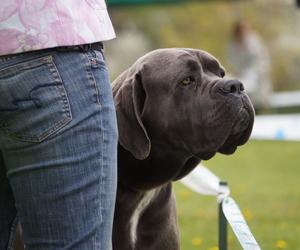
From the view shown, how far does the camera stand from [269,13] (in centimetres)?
2998

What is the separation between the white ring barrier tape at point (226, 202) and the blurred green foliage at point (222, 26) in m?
23.2

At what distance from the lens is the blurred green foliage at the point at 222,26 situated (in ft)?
91.0

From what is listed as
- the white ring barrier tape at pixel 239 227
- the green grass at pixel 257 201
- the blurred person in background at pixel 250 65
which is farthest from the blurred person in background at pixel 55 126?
the blurred person in background at pixel 250 65

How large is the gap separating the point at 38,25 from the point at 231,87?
1305 millimetres

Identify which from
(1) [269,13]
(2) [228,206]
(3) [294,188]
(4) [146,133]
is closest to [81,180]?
(4) [146,133]

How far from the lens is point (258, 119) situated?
12688mm

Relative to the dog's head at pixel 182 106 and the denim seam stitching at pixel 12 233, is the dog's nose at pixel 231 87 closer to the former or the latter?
the dog's head at pixel 182 106

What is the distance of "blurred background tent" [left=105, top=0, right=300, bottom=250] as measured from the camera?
7.00 metres

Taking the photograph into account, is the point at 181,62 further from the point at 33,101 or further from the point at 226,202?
the point at 33,101

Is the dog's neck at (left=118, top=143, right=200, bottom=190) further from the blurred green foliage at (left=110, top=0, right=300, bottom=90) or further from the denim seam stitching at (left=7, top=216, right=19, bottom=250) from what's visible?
the blurred green foliage at (left=110, top=0, right=300, bottom=90)

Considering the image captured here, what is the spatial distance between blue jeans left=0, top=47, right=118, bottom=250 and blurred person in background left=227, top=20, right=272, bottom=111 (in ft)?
59.0

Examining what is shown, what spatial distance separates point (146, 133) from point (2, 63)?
135 centimetres

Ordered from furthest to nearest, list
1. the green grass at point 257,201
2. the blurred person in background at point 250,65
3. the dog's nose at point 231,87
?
the blurred person in background at point 250,65, the green grass at point 257,201, the dog's nose at point 231,87

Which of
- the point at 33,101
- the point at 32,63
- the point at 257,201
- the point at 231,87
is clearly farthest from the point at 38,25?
the point at 257,201
